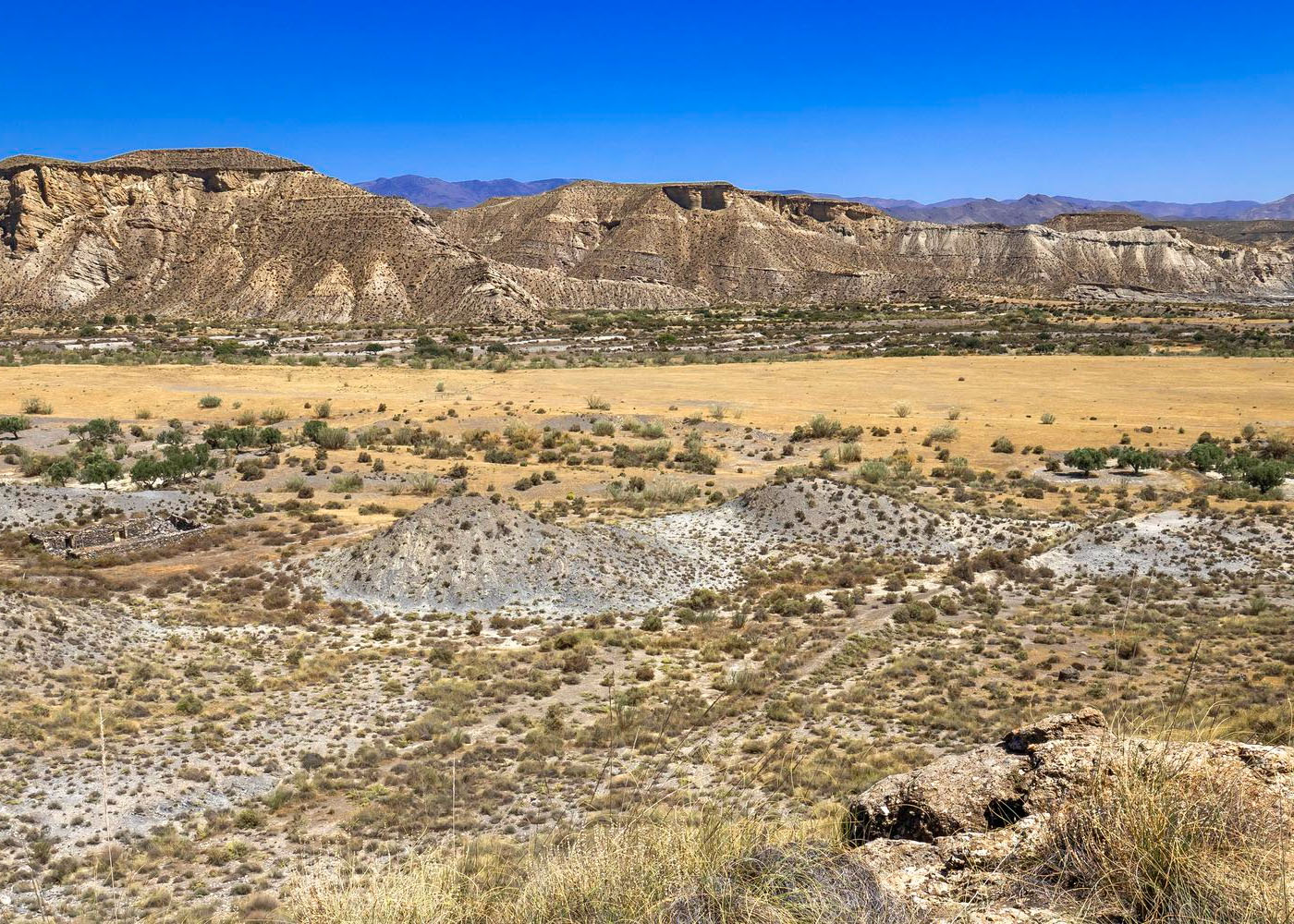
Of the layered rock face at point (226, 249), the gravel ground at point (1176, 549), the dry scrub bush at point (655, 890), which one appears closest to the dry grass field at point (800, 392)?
the gravel ground at point (1176, 549)

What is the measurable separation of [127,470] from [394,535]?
51.6ft

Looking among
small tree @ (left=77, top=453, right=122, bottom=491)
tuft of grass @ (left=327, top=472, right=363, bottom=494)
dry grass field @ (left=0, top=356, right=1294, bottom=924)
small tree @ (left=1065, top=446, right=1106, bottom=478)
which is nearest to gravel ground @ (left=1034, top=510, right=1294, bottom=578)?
dry grass field @ (left=0, top=356, right=1294, bottom=924)

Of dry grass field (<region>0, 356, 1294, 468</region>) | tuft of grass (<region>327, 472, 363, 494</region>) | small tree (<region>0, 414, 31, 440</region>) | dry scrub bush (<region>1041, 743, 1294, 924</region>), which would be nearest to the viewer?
dry scrub bush (<region>1041, 743, 1294, 924</region>)

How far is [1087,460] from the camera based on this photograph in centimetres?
3161

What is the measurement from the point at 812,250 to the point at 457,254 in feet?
216

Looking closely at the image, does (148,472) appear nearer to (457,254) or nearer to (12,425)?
(12,425)

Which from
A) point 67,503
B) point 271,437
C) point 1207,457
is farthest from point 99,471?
point 1207,457

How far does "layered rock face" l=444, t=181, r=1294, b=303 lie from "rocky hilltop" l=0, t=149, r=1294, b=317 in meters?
0.41

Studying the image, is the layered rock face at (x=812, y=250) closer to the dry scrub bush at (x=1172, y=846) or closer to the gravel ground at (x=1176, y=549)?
the gravel ground at (x=1176, y=549)

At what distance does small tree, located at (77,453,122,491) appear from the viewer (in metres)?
28.4

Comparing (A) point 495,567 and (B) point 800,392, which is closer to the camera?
(A) point 495,567

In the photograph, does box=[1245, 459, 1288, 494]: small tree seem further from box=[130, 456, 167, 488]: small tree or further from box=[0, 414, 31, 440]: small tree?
box=[0, 414, 31, 440]: small tree

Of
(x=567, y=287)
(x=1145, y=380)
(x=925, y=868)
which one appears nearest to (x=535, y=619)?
Answer: (x=925, y=868)

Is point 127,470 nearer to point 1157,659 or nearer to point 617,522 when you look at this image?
point 617,522
